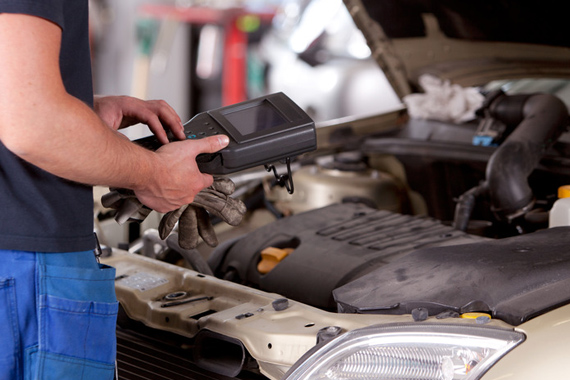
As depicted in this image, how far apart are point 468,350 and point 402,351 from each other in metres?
0.09

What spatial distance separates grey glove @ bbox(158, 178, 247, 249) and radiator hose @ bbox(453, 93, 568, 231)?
640 millimetres

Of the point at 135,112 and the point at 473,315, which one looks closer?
the point at 473,315

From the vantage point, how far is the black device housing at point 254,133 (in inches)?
42.1

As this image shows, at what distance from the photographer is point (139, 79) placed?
207 inches

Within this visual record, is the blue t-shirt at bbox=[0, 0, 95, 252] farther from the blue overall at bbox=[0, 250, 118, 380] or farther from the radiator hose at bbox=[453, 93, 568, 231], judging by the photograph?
the radiator hose at bbox=[453, 93, 568, 231]

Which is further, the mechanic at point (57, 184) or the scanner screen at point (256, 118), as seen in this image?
the scanner screen at point (256, 118)

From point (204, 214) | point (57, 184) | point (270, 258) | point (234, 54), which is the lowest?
point (270, 258)

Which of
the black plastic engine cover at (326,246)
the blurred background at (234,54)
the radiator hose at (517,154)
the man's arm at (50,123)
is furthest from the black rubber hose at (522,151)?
the blurred background at (234,54)

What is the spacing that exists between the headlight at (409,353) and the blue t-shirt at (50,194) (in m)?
0.38

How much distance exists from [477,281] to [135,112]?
0.62m

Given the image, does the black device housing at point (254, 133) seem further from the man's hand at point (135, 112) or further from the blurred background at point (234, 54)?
the blurred background at point (234, 54)

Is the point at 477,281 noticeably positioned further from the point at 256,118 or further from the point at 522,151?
the point at 522,151

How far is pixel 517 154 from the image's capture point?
1.59 m

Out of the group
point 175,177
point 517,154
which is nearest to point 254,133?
point 175,177
